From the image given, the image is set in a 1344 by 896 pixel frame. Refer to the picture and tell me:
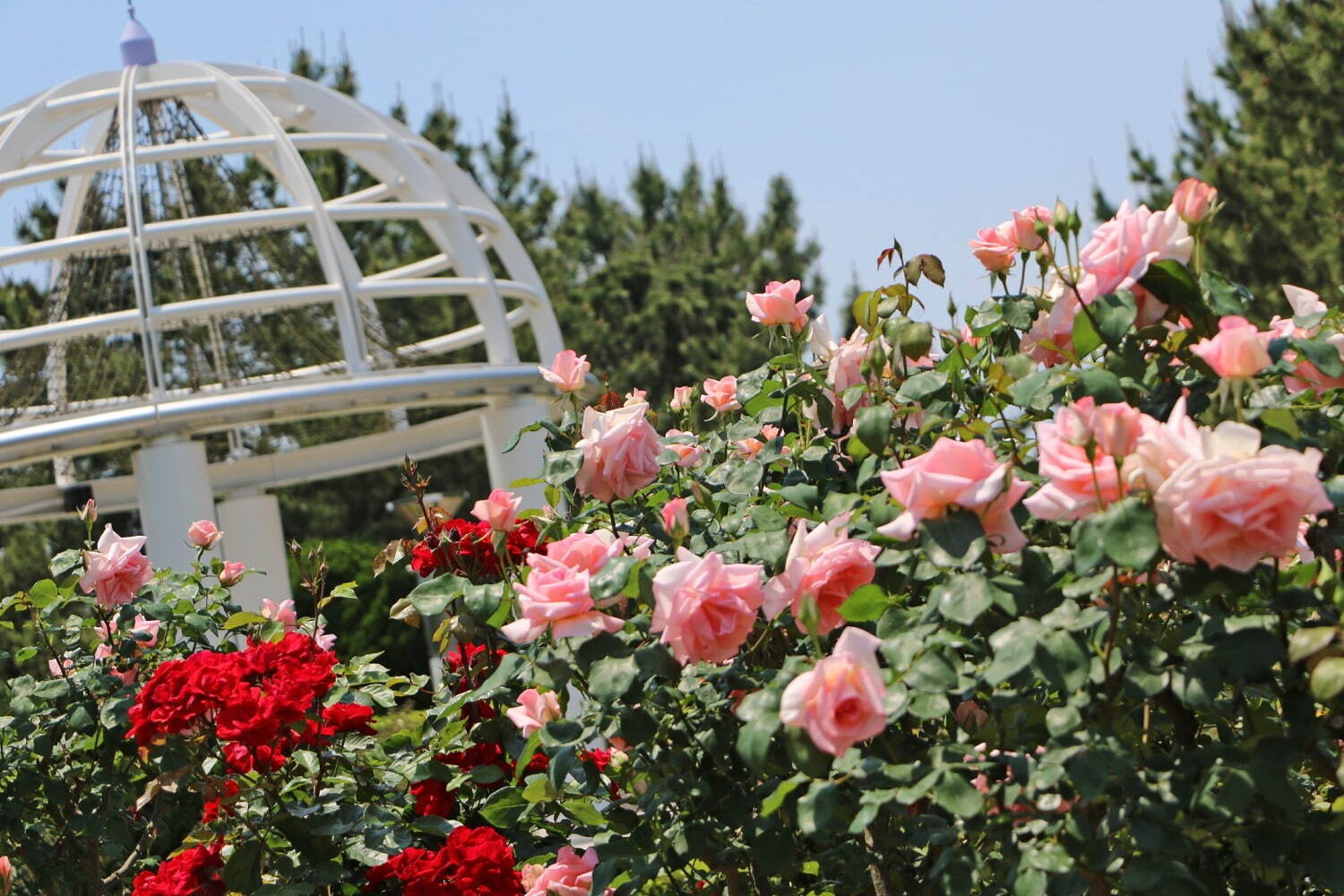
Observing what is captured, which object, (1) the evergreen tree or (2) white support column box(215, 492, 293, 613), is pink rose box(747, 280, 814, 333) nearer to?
→ (2) white support column box(215, 492, 293, 613)

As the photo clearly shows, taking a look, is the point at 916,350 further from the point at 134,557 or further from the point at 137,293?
the point at 137,293

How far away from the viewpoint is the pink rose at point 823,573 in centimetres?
159

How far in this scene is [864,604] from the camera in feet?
5.21

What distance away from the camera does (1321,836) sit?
149 centimetres

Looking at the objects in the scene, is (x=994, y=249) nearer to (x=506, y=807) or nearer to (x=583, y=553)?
(x=583, y=553)

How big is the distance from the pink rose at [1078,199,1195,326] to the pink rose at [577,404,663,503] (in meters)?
0.62

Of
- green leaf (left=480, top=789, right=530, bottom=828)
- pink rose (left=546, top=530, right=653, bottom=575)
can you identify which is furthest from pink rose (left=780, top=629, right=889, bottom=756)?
green leaf (left=480, top=789, right=530, bottom=828)

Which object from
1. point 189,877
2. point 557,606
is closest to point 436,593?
point 557,606

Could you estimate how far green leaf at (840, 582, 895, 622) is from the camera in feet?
5.17

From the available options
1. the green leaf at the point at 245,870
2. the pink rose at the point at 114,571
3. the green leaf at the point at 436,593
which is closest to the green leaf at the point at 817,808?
the green leaf at the point at 436,593

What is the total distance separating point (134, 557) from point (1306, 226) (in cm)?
1034

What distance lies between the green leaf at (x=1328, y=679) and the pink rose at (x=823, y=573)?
459mm

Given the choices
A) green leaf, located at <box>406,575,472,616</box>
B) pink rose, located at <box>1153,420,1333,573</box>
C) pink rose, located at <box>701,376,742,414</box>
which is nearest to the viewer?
pink rose, located at <box>1153,420,1333,573</box>

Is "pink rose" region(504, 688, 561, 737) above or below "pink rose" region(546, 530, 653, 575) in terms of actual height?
below
